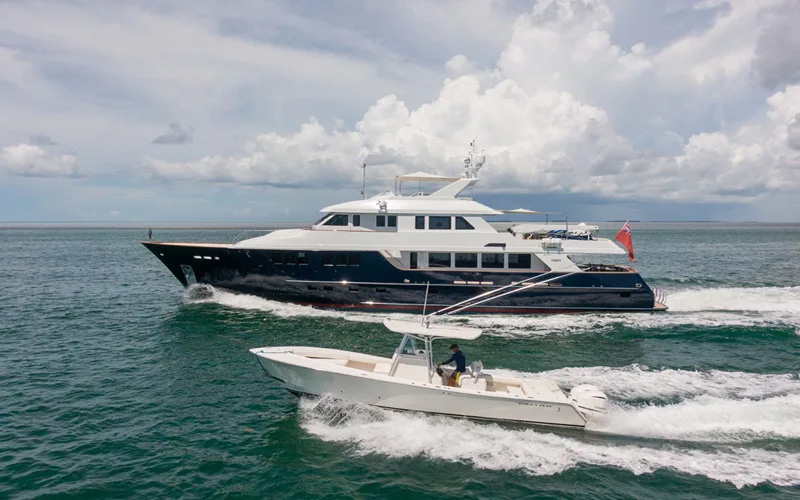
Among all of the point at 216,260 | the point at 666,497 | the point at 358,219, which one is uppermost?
the point at 358,219

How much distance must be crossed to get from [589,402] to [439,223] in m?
13.8

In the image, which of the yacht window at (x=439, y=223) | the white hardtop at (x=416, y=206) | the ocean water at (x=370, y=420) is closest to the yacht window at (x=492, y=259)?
the white hardtop at (x=416, y=206)

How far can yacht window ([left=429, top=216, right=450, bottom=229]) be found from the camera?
2380cm

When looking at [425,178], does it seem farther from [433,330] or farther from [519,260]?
[433,330]

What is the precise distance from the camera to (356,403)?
39.3 ft

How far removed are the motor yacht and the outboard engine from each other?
12.0 m

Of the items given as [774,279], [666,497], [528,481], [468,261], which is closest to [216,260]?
[468,261]

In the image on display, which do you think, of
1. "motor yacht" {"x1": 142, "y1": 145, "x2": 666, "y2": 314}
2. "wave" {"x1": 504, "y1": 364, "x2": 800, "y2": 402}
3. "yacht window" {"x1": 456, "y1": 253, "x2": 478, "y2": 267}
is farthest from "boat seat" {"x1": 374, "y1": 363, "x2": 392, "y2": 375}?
"yacht window" {"x1": 456, "y1": 253, "x2": 478, "y2": 267}

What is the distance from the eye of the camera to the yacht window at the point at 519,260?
78.0 feet

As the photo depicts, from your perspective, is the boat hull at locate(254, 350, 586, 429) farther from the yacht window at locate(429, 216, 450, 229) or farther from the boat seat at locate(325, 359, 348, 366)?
the yacht window at locate(429, 216, 450, 229)

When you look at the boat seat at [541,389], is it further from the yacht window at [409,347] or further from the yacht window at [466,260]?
the yacht window at [466,260]

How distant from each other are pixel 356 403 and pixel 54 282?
3663 centimetres

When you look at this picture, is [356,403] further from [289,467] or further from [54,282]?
[54,282]

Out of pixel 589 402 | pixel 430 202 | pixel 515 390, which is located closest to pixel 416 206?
pixel 430 202
